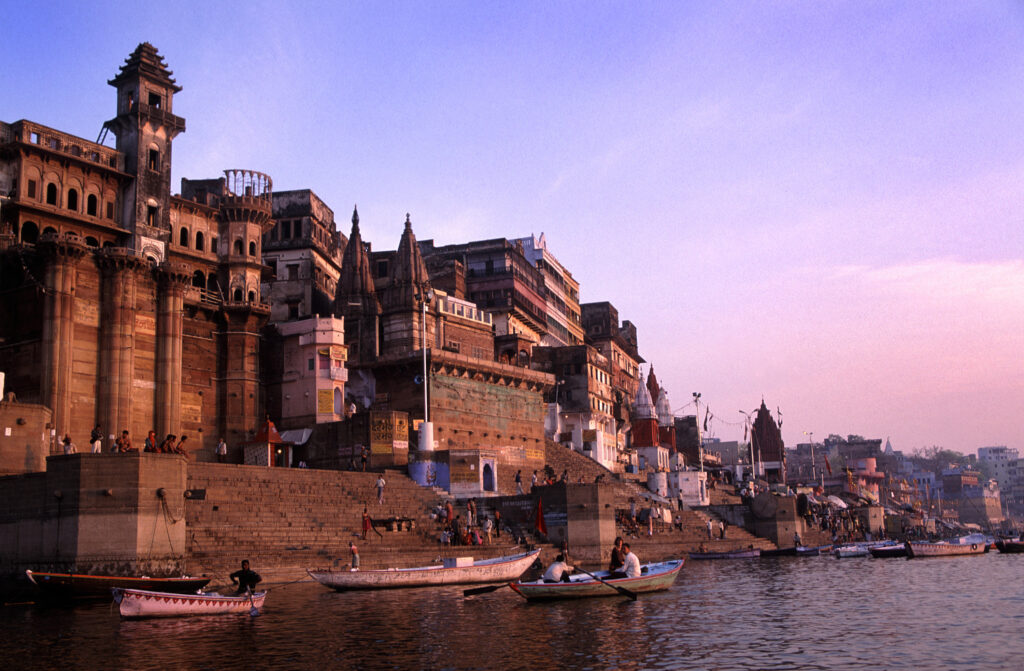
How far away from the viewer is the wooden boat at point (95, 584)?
2473 centimetres

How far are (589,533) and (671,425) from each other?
56815 mm

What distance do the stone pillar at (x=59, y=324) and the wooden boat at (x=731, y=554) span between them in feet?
100

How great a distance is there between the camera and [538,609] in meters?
25.4

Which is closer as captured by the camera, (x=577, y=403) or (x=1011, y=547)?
(x=1011, y=547)

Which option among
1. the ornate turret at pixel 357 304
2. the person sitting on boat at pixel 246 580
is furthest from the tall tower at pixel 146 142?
the person sitting on boat at pixel 246 580

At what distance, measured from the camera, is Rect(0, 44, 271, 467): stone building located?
138ft

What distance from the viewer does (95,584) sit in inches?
1050

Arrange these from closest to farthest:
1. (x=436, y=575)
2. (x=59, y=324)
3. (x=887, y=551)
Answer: (x=436, y=575) < (x=59, y=324) < (x=887, y=551)

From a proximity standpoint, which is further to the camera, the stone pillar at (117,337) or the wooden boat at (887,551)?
the wooden boat at (887,551)

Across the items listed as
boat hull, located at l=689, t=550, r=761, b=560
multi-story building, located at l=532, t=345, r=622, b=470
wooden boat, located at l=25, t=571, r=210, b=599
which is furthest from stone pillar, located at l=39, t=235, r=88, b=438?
multi-story building, located at l=532, t=345, r=622, b=470

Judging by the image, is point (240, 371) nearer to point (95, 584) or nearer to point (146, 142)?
point (146, 142)

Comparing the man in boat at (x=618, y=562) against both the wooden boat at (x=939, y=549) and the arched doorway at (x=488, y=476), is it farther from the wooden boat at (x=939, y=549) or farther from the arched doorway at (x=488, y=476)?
the wooden boat at (x=939, y=549)

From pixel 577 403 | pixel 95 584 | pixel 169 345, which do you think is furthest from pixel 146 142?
pixel 577 403

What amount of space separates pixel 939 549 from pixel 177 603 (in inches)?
1805
